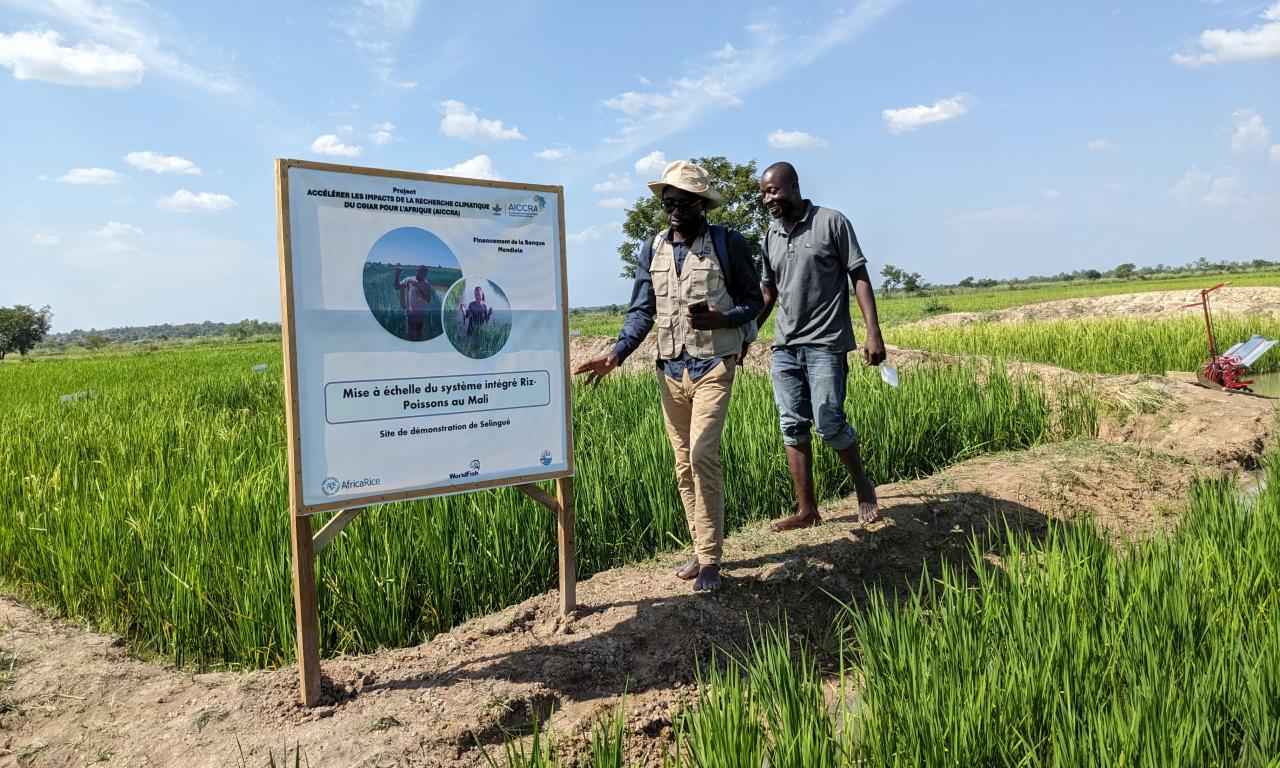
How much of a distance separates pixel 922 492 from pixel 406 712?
10.7 feet

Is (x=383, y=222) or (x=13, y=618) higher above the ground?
(x=383, y=222)

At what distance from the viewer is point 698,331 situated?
3.30m

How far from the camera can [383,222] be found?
2.77m

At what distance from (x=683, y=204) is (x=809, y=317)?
107 centimetres

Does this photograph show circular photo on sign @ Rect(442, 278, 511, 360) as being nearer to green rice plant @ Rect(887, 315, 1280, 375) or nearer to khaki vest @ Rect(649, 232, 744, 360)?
khaki vest @ Rect(649, 232, 744, 360)

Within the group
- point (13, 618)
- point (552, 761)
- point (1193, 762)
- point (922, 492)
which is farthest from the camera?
point (922, 492)

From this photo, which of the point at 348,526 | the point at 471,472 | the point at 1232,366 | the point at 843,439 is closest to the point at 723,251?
the point at 843,439

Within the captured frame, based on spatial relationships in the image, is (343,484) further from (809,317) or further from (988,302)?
(988,302)

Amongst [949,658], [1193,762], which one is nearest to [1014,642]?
[949,658]

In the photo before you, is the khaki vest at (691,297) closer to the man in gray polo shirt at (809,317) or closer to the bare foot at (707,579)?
the man in gray polo shirt at (809,317)

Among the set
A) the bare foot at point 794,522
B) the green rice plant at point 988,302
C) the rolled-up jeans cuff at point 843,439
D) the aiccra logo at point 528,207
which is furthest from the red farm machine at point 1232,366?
the green rice plant at point 988,302

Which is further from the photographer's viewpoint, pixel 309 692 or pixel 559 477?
pixel 559 477

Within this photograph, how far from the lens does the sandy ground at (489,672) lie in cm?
251

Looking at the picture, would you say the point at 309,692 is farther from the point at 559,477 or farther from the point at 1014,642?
the point at 1014,642
